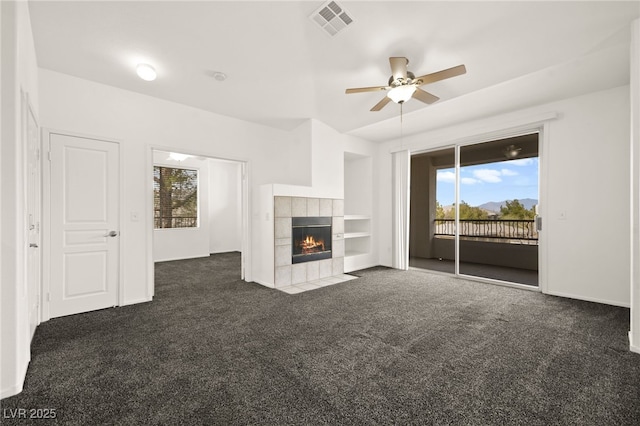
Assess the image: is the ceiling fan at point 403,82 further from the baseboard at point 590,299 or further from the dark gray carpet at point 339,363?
the baseboard at point 590,299

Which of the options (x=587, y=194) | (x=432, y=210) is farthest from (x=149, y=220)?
(x=432, y=210)

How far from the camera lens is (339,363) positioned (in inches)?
85.1

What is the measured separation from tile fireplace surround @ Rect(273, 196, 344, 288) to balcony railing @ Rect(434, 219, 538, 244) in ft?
8.56

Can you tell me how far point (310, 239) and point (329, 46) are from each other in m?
3.08

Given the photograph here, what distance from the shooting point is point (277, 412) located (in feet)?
5.32

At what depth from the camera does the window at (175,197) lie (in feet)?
23.7

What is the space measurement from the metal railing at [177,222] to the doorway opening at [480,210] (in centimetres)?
590

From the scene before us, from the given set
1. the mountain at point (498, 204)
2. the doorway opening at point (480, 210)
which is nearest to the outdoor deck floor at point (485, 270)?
the doorway opening at point (480, 210)

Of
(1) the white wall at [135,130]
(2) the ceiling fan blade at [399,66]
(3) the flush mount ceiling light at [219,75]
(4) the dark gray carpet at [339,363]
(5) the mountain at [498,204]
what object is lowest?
(4) the dark gray carpet at [339,363]

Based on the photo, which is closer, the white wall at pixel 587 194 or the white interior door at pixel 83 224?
the white interior door at pixel 83 224

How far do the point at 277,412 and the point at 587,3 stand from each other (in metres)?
3.86

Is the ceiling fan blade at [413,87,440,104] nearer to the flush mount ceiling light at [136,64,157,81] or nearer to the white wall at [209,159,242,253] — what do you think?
the flush mount ceiling light at [136,64,157,81]

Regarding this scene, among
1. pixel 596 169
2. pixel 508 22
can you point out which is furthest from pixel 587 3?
pixel 596 169

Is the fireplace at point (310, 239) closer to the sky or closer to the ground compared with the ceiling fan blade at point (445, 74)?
closer to the ground
